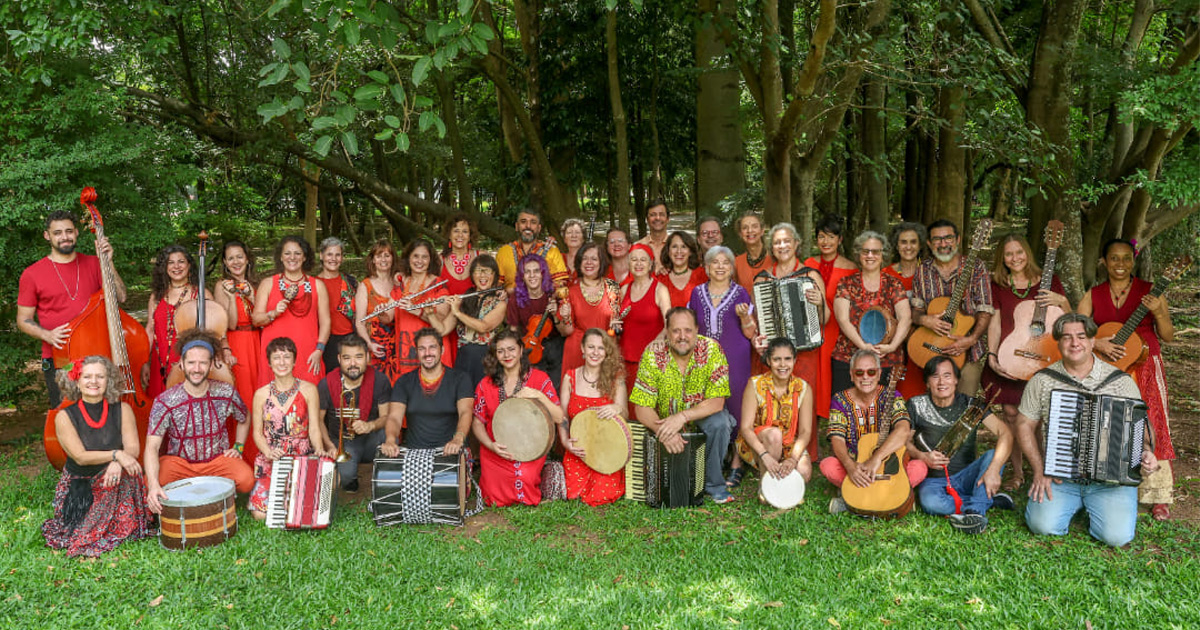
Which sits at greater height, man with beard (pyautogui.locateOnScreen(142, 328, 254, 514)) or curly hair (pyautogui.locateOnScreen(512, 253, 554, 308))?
curly hair (pyautogui.locateOnScreen(512, 253, 554, 308))

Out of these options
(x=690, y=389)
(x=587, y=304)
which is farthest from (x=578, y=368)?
(x=690, y=389)

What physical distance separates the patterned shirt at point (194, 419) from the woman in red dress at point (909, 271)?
14.1 feet

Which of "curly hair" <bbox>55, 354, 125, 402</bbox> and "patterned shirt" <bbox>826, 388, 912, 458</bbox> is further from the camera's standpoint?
"patterned shirt" <bbox>826, 388, 912, 458</bbox>

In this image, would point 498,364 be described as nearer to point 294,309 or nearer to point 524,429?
point 524,429

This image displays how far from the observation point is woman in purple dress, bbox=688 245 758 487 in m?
5.56

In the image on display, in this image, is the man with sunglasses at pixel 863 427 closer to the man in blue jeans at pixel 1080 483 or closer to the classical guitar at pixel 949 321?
the classical guitar at pixel 949 321

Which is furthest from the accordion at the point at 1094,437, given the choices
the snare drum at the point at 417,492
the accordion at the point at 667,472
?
the snare drum at the point at 417,492

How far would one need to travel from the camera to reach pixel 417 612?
12.9 feet

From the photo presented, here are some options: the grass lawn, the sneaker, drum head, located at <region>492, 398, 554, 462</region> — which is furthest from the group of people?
the grass lawn

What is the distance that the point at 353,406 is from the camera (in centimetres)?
554

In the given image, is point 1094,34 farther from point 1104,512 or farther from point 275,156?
point 275,156

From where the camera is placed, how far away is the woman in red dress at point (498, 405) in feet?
17.3

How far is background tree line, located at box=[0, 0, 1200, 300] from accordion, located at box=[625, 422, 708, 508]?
242 centimetres

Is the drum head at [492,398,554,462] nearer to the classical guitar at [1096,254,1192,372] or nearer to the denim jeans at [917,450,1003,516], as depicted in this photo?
the denim jeans at [917,450,1003,516]
